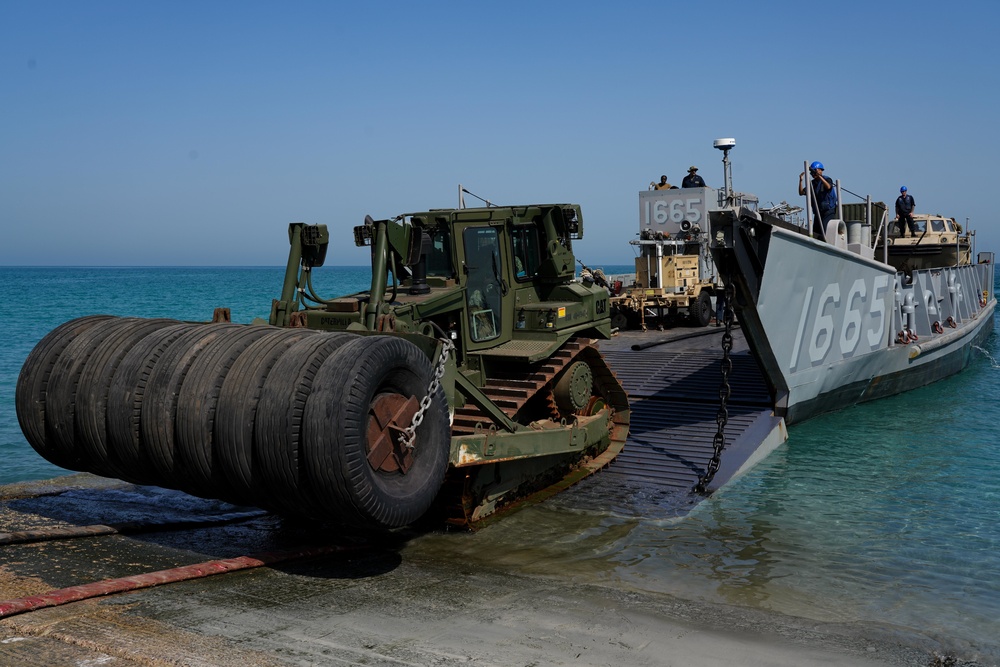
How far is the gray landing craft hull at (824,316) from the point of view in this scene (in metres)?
11.3

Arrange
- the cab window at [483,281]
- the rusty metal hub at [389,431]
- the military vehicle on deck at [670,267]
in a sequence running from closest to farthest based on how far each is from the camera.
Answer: the rusty metal hub at [389,431]
the cab window at [483,281]
the military vehicle on deck at [670,267]

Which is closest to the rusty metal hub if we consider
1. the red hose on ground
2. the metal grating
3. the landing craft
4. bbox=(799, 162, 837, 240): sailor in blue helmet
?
the red hose on ground

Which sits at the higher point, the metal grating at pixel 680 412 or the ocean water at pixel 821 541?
the metal grating at pixel 680 412

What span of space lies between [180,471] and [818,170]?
10962 millimetres

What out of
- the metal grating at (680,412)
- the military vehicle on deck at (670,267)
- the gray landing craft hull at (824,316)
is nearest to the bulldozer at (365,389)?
the metal grating at (680,412)

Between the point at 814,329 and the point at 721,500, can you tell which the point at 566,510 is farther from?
the point at 814,329

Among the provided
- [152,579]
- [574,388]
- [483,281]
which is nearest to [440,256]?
[483,281]

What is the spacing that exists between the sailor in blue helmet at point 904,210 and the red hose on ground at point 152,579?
1724 centimetres

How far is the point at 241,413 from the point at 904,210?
18.5 meters

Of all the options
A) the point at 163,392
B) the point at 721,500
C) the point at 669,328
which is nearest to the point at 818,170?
the point at 721,500

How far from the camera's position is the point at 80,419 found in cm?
692

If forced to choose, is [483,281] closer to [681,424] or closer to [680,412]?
[681,424]

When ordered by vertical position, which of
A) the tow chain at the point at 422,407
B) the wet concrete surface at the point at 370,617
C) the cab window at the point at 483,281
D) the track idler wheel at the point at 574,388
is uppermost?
the cab window at the point at 483,281

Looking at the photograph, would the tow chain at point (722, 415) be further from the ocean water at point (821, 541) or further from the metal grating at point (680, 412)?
the ocean water at point (821, 541)
